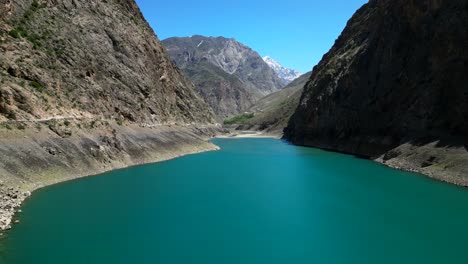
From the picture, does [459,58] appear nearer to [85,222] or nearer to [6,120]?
[85,222]

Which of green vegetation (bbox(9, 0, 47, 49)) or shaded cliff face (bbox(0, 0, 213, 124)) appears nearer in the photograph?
shaded cliff face (bbox(0, 0, 213, 124))

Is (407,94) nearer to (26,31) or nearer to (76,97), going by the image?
(76,97)

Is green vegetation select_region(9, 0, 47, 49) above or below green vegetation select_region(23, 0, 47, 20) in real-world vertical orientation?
below

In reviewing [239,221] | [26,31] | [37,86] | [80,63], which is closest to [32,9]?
[26,31]

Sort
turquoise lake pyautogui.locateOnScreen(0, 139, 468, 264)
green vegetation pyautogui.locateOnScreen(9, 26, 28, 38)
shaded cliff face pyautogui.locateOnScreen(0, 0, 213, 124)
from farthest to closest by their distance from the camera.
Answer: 1. green vegetation pyautogui.locateOnScreen(9, 26, 28, 38)
2. shaded cliff face pyautogui.locateOnScreen(0, 0, 213, 124)
3. turquoise lake pyautogui.locateOnScreen(0, 139, 468, 264)

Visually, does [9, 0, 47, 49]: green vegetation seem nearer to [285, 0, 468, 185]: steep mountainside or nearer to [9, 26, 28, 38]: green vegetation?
[9, 26, 28, 38]: green vegetation

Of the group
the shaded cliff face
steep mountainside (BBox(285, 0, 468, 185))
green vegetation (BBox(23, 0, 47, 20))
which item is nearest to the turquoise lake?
steep mountainside (BBox(285, 0, 468, 185))
